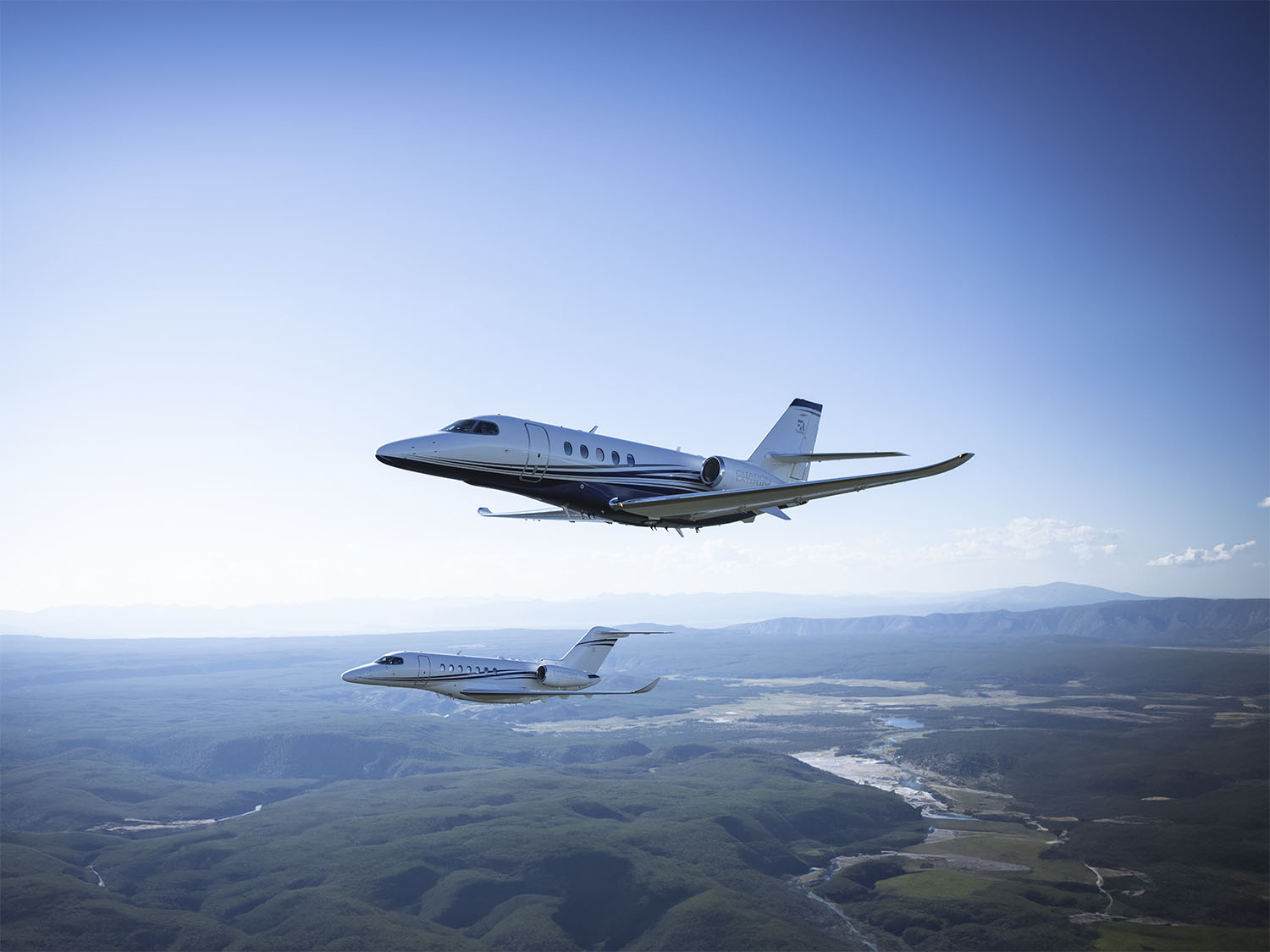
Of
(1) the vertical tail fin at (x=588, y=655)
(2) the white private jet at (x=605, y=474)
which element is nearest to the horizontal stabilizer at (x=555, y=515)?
(2) the white private jet at (x=605, y=474)

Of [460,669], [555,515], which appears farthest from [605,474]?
[460,669]

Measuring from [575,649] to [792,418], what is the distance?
59429 millimetres

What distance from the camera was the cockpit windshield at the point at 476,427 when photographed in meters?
24.5

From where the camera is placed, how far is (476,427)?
2459 cm

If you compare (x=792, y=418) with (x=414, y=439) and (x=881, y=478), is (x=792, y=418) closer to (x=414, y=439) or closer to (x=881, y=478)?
(x=881, y=478)

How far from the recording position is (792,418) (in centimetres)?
3844

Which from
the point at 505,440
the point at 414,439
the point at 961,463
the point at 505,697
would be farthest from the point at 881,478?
the point at 505,697

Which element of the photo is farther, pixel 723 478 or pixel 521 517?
pixel 723 478

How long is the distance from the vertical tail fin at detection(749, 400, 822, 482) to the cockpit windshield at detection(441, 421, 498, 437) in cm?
1548

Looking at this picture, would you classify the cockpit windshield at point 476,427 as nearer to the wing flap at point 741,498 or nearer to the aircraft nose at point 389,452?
the aircraft nose at point 389,452

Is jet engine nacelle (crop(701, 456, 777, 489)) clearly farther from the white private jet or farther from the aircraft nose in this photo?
the aircraft nose

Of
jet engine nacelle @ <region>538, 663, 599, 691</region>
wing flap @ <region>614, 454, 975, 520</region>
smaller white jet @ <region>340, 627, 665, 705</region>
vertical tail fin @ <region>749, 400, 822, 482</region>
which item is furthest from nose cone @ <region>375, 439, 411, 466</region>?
smaller white jet @ <region>340, 627, 665, 705</region>

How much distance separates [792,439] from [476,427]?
740 inches

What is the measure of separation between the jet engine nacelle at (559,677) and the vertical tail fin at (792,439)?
22280 millimetres
